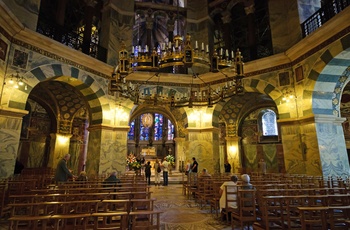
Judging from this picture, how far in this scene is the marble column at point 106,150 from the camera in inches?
404

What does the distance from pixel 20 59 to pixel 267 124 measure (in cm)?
1471

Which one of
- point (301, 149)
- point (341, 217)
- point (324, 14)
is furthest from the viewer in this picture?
point (301, 149)

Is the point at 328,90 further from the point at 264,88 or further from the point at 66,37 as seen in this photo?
the point at 66,37

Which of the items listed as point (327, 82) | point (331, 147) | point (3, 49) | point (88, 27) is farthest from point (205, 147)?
point (3, 49)

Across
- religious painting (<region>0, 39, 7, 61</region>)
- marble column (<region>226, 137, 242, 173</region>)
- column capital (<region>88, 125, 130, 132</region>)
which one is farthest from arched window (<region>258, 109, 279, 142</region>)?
religious painting (<region>0, 39, 7, 61</region>)

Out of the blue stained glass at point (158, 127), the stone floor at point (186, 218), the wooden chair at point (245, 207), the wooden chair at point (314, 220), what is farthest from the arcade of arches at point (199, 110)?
the blue stained glass at point (158, 127)

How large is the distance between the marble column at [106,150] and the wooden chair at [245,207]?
282 inches

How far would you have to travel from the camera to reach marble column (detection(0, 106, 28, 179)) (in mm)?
7211

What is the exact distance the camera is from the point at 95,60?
10.3 m

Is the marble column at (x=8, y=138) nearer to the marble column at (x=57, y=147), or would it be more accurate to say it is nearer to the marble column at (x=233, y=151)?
the marble column at (x=57, y=147)

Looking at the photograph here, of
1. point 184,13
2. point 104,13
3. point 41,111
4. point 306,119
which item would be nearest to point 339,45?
point 306,119

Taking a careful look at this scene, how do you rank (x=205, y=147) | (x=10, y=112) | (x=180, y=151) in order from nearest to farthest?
1. (x=10, y=112)
2. (x=205, y=147)
3. (x=180, y=151)

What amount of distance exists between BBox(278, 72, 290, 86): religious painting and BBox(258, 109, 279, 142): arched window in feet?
19.7

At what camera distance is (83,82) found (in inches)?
400
